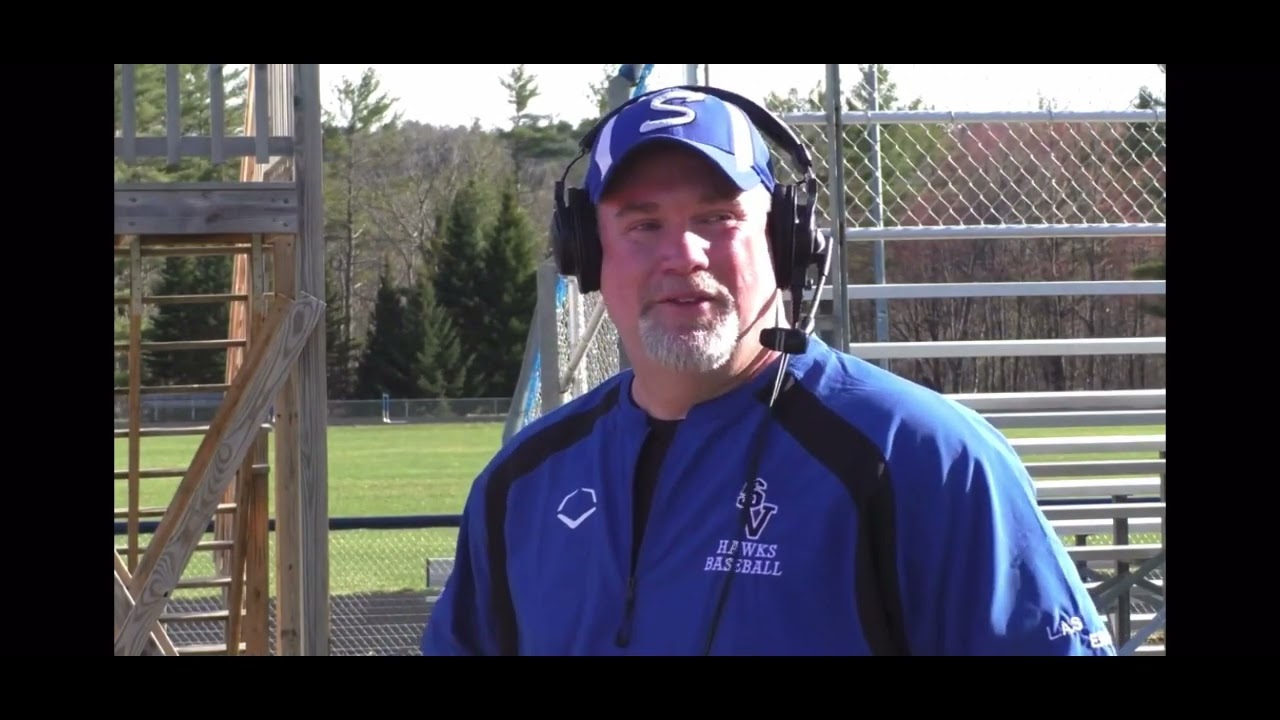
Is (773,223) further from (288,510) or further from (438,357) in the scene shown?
(438,357)

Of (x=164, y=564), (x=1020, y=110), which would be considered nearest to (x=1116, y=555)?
(x=1020, y=110)

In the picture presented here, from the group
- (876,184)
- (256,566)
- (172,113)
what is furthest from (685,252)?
(256,566)

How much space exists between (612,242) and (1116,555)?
14.1 ft

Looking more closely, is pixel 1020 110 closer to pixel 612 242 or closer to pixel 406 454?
pixel 612 242

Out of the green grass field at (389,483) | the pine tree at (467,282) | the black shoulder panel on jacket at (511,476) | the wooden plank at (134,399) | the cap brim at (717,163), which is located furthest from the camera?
the pine tree at (467,282)

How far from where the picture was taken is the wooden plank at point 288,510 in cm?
623

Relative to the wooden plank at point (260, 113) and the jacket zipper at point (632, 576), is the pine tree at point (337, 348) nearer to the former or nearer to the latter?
the wooden plank at point (260, 113)

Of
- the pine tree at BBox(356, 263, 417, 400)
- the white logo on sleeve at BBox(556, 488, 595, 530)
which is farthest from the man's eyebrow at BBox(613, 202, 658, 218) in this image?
the pine tree at BBox(356, 263, 417, 400)

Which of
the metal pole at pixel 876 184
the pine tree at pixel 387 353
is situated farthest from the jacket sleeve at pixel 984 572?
the pine tree at pixel 387 353

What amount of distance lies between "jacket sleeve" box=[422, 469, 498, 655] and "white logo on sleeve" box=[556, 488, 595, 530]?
163 millimetres

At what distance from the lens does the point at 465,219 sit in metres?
49.9

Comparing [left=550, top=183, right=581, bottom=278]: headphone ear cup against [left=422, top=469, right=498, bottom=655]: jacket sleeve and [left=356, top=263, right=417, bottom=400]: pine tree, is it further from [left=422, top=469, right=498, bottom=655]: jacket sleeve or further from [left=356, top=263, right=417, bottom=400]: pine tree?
[left=356, top=263, right=417, bottom=400]: pine tree

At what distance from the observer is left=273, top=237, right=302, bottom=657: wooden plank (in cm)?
623

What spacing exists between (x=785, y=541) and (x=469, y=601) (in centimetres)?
61
